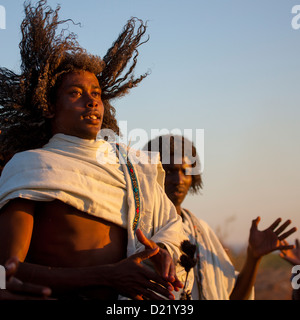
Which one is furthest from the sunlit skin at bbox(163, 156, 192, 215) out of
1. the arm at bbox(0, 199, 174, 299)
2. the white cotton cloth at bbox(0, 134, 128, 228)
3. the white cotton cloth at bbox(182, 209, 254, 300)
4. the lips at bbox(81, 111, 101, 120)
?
the arm at bbox(0, 199, 174, 299)

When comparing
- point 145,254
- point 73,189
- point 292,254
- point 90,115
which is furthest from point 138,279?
point 292,254

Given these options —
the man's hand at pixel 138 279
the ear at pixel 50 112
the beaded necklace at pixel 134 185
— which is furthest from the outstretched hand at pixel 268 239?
the ear at pixel 50 112

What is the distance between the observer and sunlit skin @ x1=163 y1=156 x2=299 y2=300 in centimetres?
554

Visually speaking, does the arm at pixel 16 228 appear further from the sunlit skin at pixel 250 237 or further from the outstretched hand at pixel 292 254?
the outstretched hand at pixel 292 254

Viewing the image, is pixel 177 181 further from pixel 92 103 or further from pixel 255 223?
pixel 92 103

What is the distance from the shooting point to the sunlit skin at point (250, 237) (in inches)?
218

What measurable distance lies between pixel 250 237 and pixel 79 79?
9.23 feet

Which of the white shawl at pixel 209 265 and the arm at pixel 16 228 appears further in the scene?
the white shawl at pixel 209 265

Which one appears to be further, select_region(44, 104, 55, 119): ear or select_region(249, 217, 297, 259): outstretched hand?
select_region(249, 217, 297, 259): outstretched hand

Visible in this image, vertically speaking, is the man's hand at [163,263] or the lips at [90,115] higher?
the lips at [90,115]

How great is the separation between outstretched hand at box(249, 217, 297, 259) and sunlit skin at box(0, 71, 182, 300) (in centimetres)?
236

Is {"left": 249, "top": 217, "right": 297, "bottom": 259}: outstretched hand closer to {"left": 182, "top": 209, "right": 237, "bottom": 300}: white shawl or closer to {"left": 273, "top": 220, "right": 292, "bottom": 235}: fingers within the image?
{"left": 273, "top": 220, "right": 292, "bottom": 235}: fingers
